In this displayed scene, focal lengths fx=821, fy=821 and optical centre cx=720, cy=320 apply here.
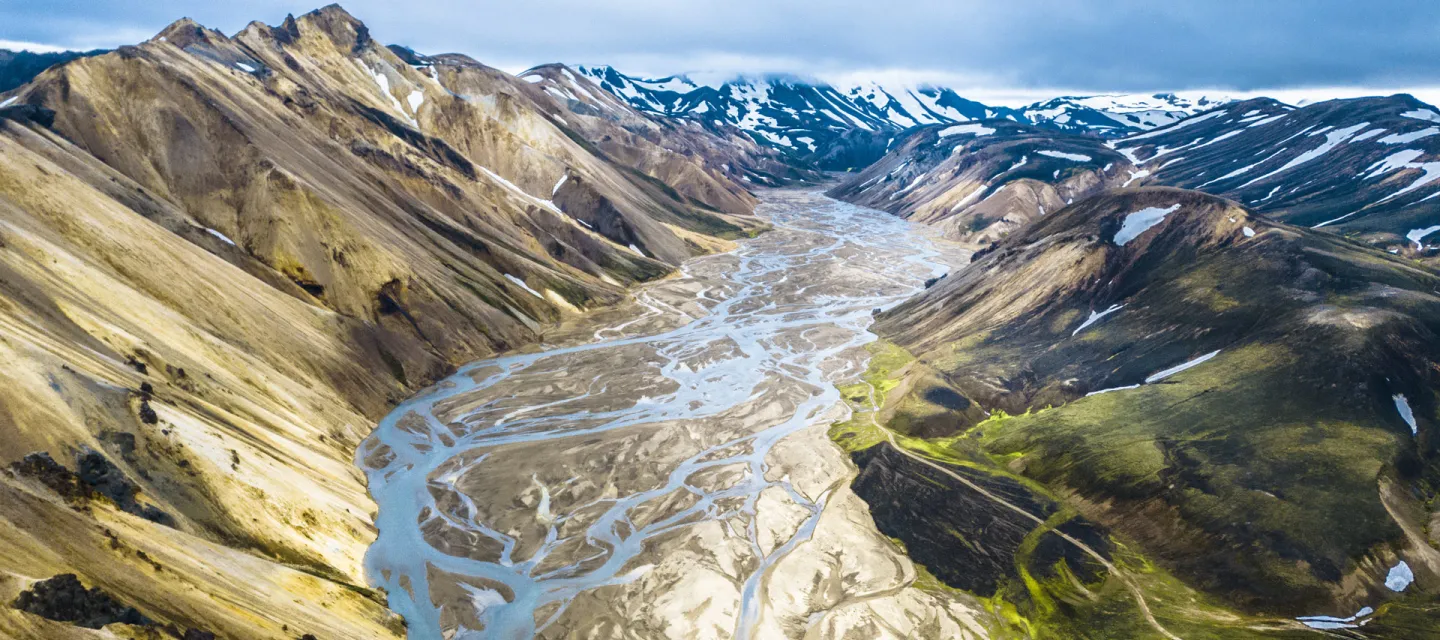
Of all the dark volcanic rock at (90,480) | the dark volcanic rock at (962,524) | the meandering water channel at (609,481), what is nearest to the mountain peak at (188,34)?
the meandering water channel at (609,481)

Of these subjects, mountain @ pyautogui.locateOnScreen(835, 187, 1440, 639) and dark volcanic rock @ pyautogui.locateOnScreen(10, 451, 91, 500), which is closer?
dark volcanic rock @ pyautogui.locateOnScreen(10, 451, 91, 500)

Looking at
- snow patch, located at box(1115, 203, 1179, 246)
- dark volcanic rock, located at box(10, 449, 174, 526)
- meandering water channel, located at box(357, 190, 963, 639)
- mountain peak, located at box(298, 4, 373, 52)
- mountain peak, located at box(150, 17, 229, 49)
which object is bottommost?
meandering water channel, located at box(357, 190, 963, 639)

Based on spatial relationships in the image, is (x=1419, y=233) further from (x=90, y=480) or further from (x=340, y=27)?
(x=340, y=27)

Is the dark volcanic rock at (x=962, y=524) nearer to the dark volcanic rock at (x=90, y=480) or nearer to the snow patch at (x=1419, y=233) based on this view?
the dark volcanic rock at (x=90, y=480)

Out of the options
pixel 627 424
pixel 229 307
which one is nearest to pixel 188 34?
pixel 229 307

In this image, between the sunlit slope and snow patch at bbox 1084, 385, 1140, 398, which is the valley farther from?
snow patch at bbox 1084, 385, 1140, 398

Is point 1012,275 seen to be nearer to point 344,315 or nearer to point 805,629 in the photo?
point 805,629

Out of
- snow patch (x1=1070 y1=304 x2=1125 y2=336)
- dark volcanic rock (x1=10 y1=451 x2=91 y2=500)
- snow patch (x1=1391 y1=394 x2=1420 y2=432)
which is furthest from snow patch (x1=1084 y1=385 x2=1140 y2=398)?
dark volcanic rock (x1=10 y1=451 x2=91 y2=500)
